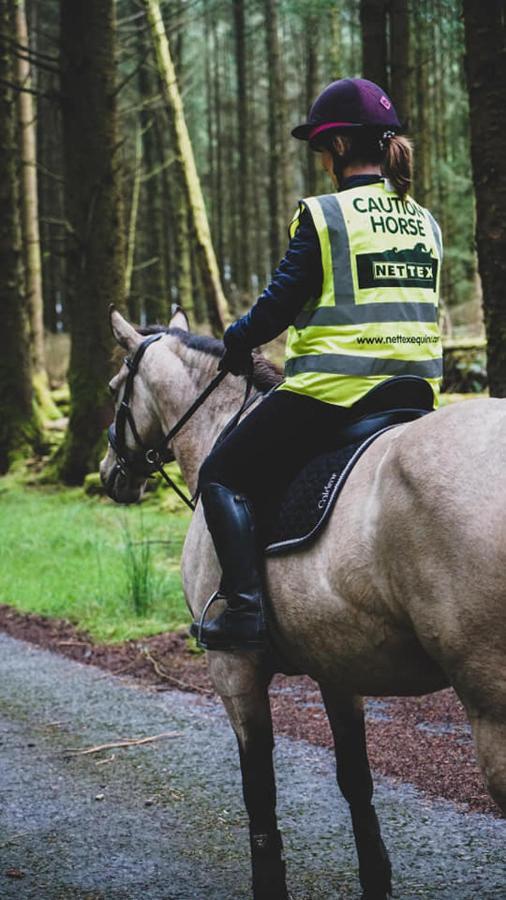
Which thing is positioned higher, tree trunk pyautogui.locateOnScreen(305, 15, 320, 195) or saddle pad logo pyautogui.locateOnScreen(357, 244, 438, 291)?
tree trunk pyautogui.locateOnScreen(305, 15, 320, 195)

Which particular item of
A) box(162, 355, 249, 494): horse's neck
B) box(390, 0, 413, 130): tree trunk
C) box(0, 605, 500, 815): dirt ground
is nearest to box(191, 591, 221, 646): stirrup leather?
box(162, 355, 249, 494): horse's neck

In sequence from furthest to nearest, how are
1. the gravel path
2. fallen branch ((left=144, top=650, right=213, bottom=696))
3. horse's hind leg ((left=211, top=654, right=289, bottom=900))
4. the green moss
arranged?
the green moss → fallen branch ((left=144, top=650, right=213, bottom=696)) → the gravel path → horse's hind leg ((left=211, top=654, right=289, bottom=900))

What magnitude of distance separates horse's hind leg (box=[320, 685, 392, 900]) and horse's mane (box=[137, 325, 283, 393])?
119cm

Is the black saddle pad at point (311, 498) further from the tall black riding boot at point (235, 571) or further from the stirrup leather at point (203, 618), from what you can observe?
the stirrup leather at point (203, 618)

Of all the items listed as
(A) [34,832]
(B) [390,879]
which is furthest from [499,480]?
(A) [34,832]

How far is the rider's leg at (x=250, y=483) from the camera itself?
3.27 meters

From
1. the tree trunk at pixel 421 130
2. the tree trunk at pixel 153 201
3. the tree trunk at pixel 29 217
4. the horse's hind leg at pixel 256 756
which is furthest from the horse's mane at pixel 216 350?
the tree trunk at pixel 153 201

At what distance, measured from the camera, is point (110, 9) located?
46.4 ft

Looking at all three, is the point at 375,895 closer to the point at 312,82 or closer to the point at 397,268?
the point at 397,268

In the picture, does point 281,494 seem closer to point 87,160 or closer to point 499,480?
point 499,480

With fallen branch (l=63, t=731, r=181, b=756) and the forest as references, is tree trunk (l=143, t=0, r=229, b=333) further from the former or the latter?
fallen branch (l=63, t=731, r=181, b=756)

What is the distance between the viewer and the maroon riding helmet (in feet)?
10.8

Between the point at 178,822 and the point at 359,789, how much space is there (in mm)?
1076

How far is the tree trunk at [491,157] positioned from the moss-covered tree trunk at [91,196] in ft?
28.1
